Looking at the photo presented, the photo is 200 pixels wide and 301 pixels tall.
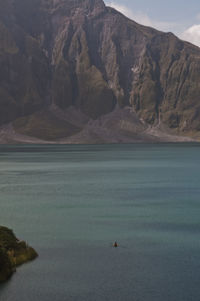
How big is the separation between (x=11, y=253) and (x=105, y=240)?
33.2 ft

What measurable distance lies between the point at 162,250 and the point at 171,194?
39.2 meters

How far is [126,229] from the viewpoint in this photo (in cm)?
5066

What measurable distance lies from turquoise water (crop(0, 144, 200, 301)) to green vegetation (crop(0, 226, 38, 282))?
700mm

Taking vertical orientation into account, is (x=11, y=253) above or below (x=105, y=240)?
above

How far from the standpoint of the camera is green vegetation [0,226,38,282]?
35.0m

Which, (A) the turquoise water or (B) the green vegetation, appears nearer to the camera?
(A) the turquoise water

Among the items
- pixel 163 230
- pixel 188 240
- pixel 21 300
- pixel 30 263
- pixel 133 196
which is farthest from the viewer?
pixel 133 196

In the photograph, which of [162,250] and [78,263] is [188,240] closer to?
[162,250]

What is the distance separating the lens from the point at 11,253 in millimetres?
38250

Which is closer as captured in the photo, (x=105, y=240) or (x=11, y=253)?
(x=11, y=253)

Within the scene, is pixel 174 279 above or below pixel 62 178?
above

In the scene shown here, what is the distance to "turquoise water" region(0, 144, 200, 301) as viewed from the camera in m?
32.9

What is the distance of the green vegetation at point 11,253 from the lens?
34969mm

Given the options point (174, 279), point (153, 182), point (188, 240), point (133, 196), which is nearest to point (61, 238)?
point (188, 240)
